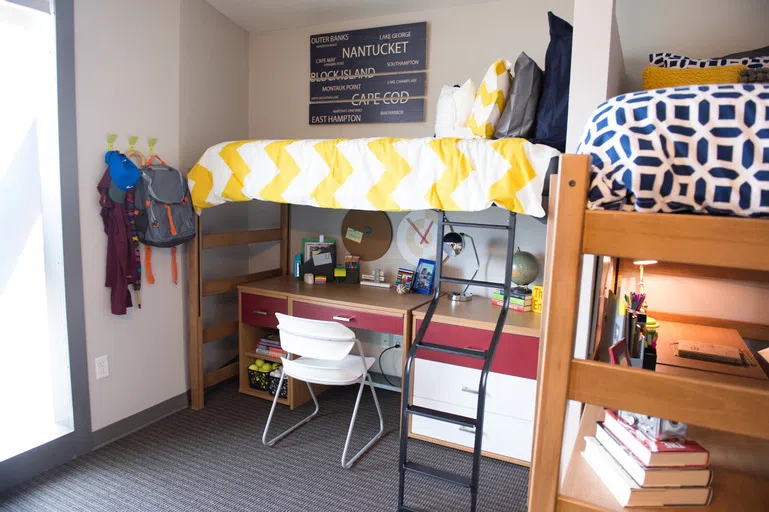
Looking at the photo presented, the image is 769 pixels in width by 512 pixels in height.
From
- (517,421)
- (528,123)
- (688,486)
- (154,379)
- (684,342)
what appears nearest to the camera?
(688,486)

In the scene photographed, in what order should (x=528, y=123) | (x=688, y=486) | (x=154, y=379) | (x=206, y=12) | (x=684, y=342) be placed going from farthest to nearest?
(x=206, y=12) < (x=154, y=379) < (x=528, y=123) < (x=684, y=342) < (x=688, y=486)

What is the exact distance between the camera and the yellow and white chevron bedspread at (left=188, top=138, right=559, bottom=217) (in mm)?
1883

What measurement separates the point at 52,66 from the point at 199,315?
1.43 metres

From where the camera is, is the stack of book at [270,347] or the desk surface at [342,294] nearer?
the desk surface at [342,294]

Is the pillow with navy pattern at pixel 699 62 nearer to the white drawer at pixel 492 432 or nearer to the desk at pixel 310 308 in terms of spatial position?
the desk at pixel 310 308

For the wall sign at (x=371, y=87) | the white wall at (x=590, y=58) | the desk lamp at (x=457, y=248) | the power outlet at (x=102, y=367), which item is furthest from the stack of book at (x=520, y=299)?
the power outlet at (x=102, y=367)

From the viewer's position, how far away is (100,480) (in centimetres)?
212

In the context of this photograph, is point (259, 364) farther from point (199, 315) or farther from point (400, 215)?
point (400, 215)

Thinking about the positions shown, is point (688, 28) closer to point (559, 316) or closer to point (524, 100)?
point (524, 100)

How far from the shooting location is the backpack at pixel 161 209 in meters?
2.40

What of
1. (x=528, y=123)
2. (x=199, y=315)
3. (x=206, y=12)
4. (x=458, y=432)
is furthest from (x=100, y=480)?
(x=206, y=12)

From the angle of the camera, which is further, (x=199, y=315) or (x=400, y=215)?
(x=400, y=215)

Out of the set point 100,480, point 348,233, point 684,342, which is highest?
point 348,233

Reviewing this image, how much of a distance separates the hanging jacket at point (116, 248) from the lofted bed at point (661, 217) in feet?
7.16
